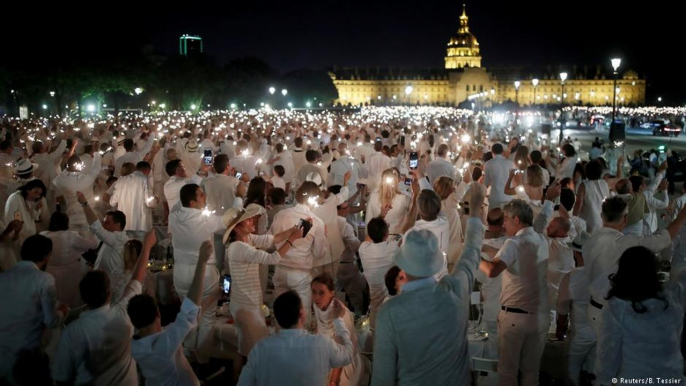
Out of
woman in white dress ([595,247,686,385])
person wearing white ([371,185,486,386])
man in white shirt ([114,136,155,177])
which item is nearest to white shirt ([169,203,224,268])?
person wearing white ([371,185,486,386])

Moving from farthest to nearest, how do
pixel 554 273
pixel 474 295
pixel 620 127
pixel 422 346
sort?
pixel 620 127 → pixel 554 273 → pixel 474 295 → pixel 422 346

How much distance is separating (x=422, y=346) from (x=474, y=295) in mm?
2145

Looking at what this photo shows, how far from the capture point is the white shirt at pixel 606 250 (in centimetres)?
470

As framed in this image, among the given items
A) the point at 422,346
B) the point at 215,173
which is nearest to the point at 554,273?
the point at 422,346

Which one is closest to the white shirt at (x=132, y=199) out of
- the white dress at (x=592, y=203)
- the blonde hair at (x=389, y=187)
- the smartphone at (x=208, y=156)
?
the smartphone at (x=208, y=156)

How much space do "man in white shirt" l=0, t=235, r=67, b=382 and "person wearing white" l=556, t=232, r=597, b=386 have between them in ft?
13.4

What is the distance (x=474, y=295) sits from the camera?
5.46m

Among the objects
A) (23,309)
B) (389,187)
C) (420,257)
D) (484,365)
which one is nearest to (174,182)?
(389,187)

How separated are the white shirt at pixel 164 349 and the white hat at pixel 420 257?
137 centimetres

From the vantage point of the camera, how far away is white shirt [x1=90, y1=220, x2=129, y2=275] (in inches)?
238

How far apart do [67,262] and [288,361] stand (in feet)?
12.7

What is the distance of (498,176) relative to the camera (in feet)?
32.6

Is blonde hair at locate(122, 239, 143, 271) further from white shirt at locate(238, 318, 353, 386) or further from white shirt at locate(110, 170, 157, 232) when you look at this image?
white shirt at locate(110, 170, 157, 232)

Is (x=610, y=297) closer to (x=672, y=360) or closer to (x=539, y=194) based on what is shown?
(x=672, y=360)
